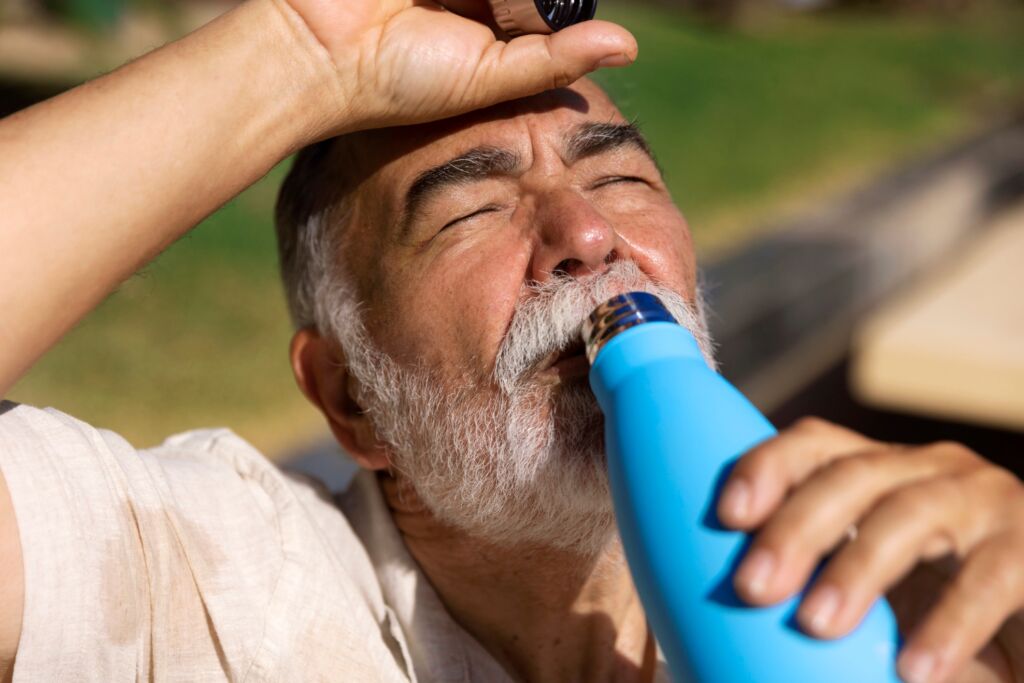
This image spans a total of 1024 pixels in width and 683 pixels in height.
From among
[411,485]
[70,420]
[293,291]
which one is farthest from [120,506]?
[293,291]

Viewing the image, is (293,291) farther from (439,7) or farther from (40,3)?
(40,3)

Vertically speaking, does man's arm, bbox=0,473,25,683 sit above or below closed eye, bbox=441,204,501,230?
below

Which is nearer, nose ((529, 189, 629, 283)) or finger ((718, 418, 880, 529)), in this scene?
finger ((718, 418, 880, 529))

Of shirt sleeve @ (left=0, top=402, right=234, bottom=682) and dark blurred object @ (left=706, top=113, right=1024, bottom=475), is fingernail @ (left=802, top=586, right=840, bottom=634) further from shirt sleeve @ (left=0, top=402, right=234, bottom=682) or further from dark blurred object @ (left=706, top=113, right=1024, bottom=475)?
dark blurred object @ (left=706, top=113, right=1024, bottom=475)

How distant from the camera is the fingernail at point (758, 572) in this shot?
94 centimetres

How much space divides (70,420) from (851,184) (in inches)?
303

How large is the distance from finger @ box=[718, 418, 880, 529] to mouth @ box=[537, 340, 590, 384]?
20.7 inches

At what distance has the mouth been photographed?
153cm

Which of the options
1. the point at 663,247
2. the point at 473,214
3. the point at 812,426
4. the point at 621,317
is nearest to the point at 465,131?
the point at 473,214

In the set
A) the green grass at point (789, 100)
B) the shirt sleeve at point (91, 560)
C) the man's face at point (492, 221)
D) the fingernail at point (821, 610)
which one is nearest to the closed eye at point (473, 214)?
the man's face at point (492, 221)

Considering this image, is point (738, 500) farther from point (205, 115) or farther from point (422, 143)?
point (422, 143)

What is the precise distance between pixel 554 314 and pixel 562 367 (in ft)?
0.24

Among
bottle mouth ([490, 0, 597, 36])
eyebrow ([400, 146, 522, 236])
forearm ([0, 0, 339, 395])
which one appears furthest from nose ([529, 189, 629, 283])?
forearm ([0, 0, 339, 395])

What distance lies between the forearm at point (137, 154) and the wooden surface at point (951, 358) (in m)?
2.84
